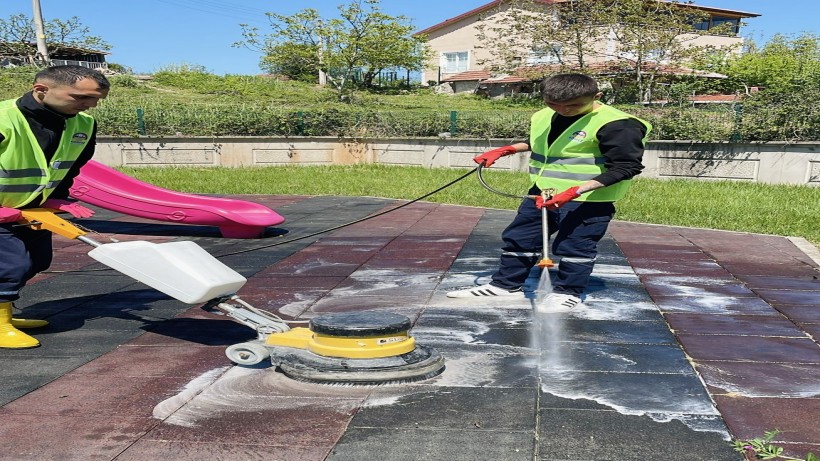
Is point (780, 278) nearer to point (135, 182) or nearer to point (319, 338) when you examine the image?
point (319, 338)

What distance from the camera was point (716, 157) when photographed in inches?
Result: 526

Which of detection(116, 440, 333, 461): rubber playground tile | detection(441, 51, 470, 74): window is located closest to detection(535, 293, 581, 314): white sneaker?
detection(116, 440, 333, 461): rubber playground tile

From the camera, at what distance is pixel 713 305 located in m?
4.92

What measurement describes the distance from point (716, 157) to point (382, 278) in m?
9.72

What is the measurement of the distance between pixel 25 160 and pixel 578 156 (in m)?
3.20

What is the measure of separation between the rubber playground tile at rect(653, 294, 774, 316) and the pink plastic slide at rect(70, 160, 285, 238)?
438 cm

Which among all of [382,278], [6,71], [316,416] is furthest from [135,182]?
[6,71]

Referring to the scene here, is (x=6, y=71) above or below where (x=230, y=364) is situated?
above

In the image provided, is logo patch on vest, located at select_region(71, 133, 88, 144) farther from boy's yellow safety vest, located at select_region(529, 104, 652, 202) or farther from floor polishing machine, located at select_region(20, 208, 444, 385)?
boy's yellow safety vest, located at select_region(529, 104, 652, 202)

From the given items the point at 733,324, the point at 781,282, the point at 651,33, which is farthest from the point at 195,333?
the point at 651,33

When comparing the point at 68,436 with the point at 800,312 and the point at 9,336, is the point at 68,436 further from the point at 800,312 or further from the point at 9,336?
the point at 800,312

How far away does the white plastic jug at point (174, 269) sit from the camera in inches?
134

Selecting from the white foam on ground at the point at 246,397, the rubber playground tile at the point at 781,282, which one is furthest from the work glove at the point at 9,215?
the rubber playground tile at the point at 781,282

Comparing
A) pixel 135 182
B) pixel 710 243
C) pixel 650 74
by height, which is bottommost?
pixel 710 243
